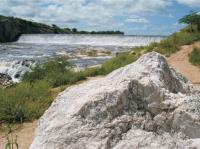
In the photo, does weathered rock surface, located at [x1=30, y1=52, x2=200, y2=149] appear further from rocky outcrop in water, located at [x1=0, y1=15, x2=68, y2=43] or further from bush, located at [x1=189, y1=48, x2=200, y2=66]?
rocky outcrop in water, located at [x1=0, y1=15, x2=68, y2=43]

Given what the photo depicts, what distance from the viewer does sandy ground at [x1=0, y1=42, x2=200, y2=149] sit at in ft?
25.5

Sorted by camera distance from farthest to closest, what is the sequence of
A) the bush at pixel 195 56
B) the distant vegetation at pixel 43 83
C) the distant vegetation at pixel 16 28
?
1. the distant vegetation at pixel 16 28
2. the bush at pixel 195 56
3. the distant vegetation at pixel 43 83

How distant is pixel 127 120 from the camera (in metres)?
3.76

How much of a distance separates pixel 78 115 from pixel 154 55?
1.11 m

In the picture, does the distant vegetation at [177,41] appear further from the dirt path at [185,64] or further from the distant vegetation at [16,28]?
the distant vegetation at [16,28]

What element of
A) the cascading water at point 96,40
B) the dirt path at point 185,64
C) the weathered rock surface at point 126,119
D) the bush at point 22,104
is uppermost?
the weathered rock surface at point 126,119

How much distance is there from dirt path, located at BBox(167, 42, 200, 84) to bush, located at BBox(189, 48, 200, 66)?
0.57 feet

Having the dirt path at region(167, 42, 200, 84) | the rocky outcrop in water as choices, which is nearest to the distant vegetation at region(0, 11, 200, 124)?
the dirt path at region(167, 42, 200, 84)

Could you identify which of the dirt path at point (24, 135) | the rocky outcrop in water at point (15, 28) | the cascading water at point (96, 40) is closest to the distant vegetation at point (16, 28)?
the rocky outcrop in water at point (15, 28)

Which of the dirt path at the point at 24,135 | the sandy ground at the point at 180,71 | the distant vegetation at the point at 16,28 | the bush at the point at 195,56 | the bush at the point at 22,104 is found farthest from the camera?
the distant vegetation at the point at 16,28

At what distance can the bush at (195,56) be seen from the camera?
18447mm

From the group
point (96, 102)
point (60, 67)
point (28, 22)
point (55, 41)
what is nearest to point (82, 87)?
point (96, 102)

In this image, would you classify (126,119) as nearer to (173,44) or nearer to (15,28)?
(173,44)

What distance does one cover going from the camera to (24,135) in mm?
8242
